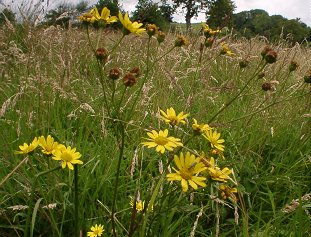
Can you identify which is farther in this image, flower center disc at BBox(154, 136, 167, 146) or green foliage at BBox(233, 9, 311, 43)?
green foliage at BBox(233, 9, 311, 43)

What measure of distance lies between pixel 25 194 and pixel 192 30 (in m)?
3.79

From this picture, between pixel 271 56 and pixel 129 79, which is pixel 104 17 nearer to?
pixel 129 79

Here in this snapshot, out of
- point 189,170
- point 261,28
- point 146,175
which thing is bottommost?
point 146,175

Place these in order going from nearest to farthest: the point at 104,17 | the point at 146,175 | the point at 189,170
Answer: the point at 189,170
the point at 104,17
the point at 146,175

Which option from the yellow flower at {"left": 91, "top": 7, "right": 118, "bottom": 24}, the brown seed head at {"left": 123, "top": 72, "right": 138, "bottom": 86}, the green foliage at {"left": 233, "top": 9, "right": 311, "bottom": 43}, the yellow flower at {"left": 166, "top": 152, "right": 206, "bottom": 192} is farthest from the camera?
the green foliage at {"left": 233, "top": 9, "right": 311, "bottom": 43}

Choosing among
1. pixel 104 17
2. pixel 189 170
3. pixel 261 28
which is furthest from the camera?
pixel 261 28

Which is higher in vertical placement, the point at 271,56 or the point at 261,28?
the point at 261,28

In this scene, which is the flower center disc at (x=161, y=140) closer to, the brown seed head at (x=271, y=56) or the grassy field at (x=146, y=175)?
the grassy field at (x=146, y=175)

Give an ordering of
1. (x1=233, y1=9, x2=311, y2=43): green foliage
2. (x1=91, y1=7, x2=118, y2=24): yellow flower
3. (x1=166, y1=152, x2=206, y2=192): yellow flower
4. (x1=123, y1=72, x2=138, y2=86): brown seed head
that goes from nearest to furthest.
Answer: (x1=166, y1=152, x2=206, y2=192): yellow flower < (x1=123, y1=72, x2=138, y2=86): brown seed head < (x1=91, y1=7, x2=118, y2=24): yellow flower < (x1=233, y1=9, x2=311, y2=43): green foliage

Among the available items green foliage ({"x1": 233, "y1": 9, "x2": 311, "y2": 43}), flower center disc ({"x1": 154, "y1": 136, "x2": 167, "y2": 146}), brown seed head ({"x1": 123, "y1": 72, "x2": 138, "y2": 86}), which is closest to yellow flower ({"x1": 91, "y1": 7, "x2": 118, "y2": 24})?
brown seed head ({"x1": 123, "y1": 72, "x2": 138, "y2": 86})

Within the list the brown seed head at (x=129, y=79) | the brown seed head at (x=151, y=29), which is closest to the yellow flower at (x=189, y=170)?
the brown seed head at (x=129, y=79)

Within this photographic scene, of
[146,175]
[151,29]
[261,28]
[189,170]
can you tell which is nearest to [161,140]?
[189,170]

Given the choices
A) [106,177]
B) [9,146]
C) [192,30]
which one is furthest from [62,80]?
[192,30]

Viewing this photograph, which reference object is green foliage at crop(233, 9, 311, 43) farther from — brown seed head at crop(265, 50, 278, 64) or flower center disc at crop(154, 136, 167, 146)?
flower center disc at crop(154, 136, 167, 146)
